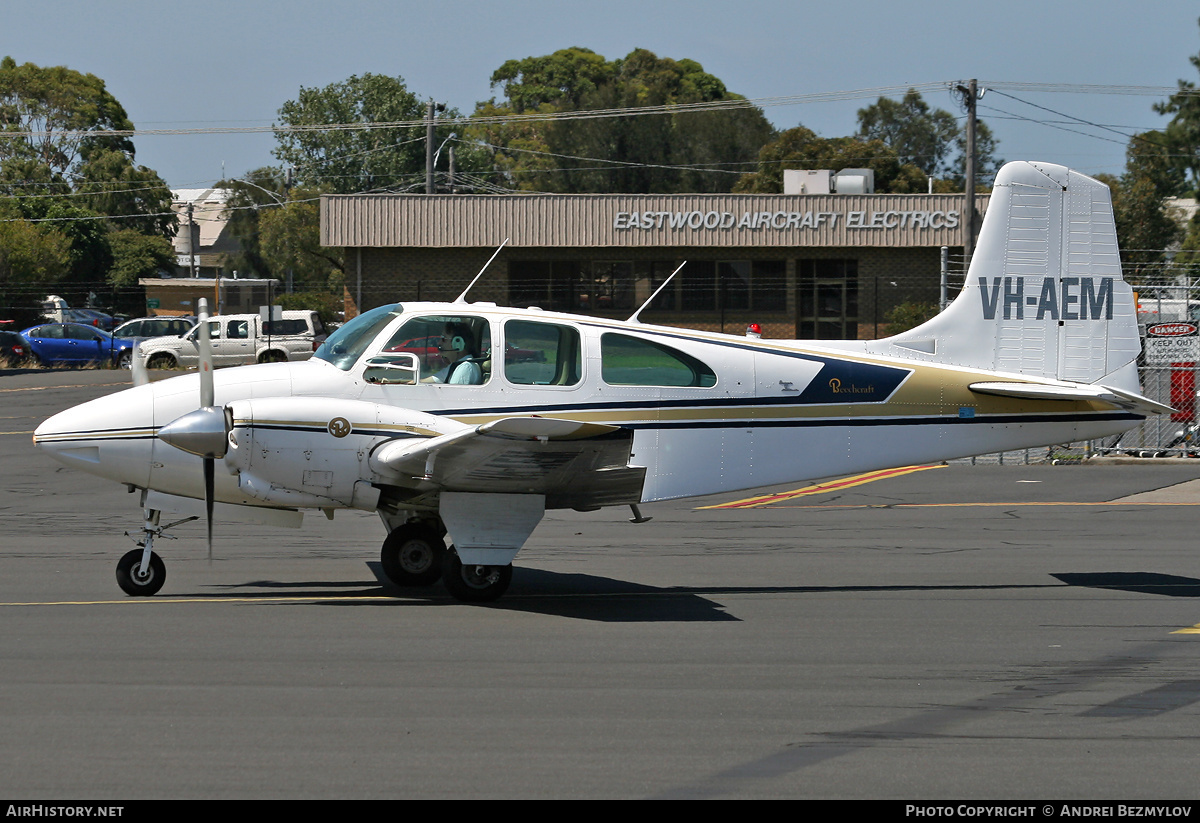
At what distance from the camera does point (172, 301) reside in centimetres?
5425

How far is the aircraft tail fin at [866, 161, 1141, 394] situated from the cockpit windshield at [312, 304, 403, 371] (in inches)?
173

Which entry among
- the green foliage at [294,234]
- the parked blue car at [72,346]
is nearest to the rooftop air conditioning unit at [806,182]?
the green foliage at [294,234]

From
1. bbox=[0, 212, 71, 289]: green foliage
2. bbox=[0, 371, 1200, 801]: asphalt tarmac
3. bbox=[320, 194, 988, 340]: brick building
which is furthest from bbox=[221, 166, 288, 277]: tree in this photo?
bbox=[0, 371, 1200, 801]: asphalt tarmac

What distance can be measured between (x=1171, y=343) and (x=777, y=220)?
79.0ft

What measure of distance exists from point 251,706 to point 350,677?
→ 76 centimetres

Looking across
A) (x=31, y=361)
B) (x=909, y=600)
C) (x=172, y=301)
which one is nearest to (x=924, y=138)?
(x=172, y=301)

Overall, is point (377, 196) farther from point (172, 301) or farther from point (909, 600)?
point (909, 600)

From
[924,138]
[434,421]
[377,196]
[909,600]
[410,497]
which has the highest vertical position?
[924,138]

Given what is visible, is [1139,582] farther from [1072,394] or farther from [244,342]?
[244,342]

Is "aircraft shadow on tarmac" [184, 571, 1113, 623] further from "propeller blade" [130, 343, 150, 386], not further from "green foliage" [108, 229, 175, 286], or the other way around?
"green foliage" [108, 229, 175, 286]

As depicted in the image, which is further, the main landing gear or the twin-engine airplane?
the main landing gear

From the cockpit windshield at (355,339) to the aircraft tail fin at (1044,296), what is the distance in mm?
4403

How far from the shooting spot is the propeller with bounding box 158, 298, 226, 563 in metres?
8.54

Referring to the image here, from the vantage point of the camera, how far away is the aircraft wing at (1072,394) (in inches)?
400
